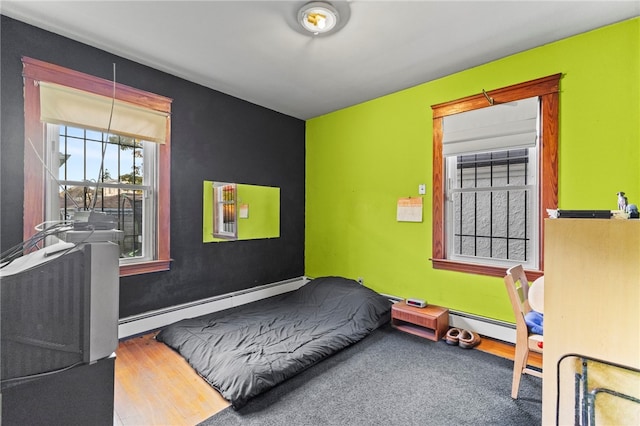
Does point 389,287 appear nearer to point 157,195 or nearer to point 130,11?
point 157,195

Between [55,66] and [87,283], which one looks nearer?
[87,283]

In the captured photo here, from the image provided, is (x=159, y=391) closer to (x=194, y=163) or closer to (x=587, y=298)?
(x=194, y=163)

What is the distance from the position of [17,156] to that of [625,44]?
4760 millimetres

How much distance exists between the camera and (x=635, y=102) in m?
2.14

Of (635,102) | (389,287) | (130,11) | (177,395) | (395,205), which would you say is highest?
(130,11)

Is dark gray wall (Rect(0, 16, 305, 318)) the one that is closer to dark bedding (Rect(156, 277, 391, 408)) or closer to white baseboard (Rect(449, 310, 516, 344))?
dark bedding (Rect(156, 277, 391, 408))

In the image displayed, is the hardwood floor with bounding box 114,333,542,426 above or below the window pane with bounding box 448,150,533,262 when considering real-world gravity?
below

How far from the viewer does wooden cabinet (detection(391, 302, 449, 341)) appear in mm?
2789

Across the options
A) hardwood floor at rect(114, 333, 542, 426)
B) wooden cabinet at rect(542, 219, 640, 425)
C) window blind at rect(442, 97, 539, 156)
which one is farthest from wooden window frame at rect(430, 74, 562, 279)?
wooden cabinet at rect(542, 219, 640, 425)

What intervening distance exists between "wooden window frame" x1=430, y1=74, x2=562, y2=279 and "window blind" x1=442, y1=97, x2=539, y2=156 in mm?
52

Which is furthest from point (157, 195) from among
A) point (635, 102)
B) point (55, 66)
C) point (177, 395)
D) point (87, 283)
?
point (635, 102)

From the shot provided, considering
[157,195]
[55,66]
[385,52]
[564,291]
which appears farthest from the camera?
[157,195]

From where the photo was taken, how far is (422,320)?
2.85 metres

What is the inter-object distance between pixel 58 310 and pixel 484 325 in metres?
3.20
